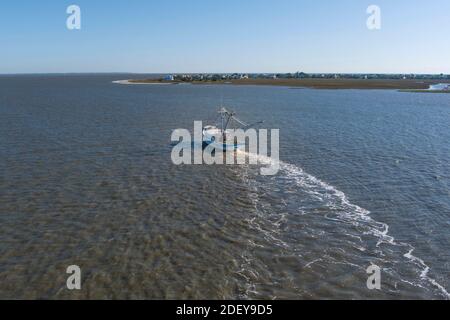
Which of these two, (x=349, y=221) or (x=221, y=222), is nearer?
(x=221, y=222)

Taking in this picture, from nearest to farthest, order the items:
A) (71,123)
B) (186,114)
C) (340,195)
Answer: (340,195)
(71,123)
(186,114)

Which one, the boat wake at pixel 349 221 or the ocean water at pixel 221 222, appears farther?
the boat wake at pixel 349 221

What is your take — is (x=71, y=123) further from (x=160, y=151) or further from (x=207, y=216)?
(x=207, y=216)

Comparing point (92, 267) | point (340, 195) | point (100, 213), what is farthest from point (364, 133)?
point (92, 267)

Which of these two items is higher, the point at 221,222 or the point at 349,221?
the point at 221,222
